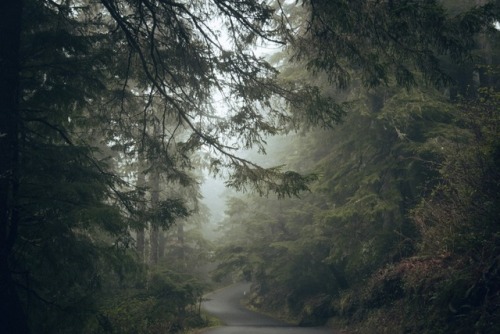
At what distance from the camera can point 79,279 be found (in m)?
7.52

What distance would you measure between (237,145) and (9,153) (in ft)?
16.7

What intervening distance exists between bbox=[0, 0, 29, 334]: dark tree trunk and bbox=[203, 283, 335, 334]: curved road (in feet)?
28.4

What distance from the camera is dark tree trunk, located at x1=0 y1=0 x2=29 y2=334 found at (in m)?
5.81

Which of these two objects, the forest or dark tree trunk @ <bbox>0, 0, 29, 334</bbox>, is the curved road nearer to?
the forest

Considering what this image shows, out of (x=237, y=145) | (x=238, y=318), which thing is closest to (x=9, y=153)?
(x=237, y=145)

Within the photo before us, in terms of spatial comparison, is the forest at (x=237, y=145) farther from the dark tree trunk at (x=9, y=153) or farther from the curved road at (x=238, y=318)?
the curved road at (x=238, y=318)

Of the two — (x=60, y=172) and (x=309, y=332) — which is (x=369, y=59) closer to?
(x=60, y=172)

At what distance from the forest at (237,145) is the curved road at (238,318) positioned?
182cm

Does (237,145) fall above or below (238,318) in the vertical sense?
above

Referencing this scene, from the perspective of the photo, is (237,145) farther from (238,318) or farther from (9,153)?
(238,318)

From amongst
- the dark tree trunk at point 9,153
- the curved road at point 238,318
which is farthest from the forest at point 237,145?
the curved road at point 238,318

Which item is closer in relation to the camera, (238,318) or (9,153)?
(9,153)

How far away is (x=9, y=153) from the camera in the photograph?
6082 millimetres

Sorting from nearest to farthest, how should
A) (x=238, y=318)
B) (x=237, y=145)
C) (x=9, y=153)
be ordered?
(x=9, y=153), (x=237, y=145), (x=238, y=318)
